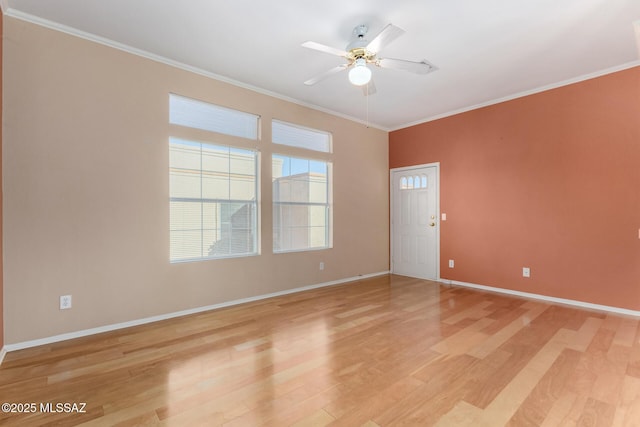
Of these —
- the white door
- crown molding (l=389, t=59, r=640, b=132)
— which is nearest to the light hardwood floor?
the white door

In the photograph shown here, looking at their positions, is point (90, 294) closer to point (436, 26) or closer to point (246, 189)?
point (246, 189)

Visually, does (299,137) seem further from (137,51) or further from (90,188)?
(90,188)

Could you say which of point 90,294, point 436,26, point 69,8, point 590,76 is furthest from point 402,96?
point 90,294

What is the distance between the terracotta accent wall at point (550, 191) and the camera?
3.46m

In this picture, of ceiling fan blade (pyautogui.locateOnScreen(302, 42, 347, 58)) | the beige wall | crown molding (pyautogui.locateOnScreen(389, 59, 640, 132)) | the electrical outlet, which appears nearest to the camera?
ceiling fan blade (pyautogui.locateOnScreen(302, 42, 347, 58))

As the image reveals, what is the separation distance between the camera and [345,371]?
7.36 ft

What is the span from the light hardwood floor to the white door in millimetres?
1875

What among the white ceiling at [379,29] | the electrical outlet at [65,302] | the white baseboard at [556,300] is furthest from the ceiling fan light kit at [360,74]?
the white baseboard at [556,300]

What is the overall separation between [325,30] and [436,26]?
102 cm

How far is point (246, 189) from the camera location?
4.05m

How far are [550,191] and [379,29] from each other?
10.4 ft

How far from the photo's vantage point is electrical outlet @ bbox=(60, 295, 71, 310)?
9.14 ft

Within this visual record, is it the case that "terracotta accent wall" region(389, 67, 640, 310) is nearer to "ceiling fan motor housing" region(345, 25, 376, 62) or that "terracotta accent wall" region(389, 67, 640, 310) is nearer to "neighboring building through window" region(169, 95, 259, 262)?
"ceiling fan motor housing" region(345, 25, 376, 62)

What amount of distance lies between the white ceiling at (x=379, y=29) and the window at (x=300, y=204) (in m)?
1.20
